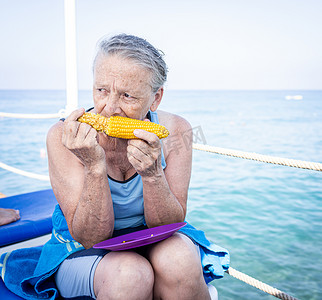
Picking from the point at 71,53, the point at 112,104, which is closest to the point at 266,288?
the point at 112,104

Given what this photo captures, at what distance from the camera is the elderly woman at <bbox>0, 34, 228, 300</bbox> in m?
1.24

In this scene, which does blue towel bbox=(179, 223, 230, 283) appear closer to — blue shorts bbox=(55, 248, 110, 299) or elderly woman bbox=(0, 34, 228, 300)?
elderly woman bbox=(0, 34, 228, 300)

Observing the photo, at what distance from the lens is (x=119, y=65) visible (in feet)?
4.71

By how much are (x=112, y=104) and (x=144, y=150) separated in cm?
31

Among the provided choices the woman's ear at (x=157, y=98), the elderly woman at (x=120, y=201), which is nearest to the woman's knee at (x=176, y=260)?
the elderly woman at (x=120, y=201)

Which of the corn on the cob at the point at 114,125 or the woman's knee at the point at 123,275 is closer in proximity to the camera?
the woman's knee at the point at 123,275

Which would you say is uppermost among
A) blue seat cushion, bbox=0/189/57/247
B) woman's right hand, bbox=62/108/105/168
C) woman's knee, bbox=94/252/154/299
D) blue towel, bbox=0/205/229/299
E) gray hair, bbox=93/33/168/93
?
gray hair, bbox=93/33/168/93

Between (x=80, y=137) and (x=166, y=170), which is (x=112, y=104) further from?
(x=166, y=170)

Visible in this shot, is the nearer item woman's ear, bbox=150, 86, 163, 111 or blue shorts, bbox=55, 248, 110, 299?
blue shorts, bbox=55, 248, 110, 299

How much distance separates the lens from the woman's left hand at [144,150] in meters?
1.28

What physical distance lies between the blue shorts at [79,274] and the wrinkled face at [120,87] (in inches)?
24.7

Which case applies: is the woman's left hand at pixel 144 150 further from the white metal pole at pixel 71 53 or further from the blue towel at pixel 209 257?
the white metal pole at pixel 71 53

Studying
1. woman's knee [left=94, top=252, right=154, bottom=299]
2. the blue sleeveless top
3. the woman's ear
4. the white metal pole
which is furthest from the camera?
the white metal pole

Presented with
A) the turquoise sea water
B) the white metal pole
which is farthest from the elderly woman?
the turquoise sea water
